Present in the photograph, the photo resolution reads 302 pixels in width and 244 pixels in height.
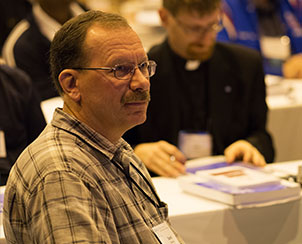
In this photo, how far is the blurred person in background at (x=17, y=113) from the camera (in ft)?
8.09

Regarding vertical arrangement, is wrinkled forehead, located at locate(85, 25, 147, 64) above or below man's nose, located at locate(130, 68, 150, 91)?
above

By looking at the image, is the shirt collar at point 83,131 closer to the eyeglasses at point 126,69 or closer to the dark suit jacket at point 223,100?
the eyeglasses at point 126,69

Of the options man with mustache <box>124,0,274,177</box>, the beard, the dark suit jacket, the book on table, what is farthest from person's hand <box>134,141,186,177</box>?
the beard

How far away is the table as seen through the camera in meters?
1.92

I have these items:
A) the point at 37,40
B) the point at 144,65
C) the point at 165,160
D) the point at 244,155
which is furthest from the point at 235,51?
the point at 144,65

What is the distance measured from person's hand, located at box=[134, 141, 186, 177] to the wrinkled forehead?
0.94 m

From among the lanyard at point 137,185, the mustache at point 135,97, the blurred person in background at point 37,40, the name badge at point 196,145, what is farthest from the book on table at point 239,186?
the blurred person in background at point 37,40

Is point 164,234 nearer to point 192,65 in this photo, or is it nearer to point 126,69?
point 126,69

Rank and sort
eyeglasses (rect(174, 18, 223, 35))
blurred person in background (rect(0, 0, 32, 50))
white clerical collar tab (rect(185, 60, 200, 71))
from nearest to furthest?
eyeglasses (rect(174, 18, 223, 35)) < white clerical collar tab (rect(185, 60, 200, 71)) < blurred person in background (rect(0, 0, 32, 50))

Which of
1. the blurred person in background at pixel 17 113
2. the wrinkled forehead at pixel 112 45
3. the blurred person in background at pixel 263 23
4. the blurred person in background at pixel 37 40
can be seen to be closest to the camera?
the wrinkled forehead at pixel 112 45

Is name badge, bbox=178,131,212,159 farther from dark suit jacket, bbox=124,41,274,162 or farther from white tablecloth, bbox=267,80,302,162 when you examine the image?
white tablecloth, bbox=267,80,302,162

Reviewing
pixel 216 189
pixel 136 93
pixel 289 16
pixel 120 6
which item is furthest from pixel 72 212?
pixel 120 6

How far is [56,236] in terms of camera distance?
3.82 feet

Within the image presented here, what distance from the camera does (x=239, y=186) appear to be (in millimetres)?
1979
